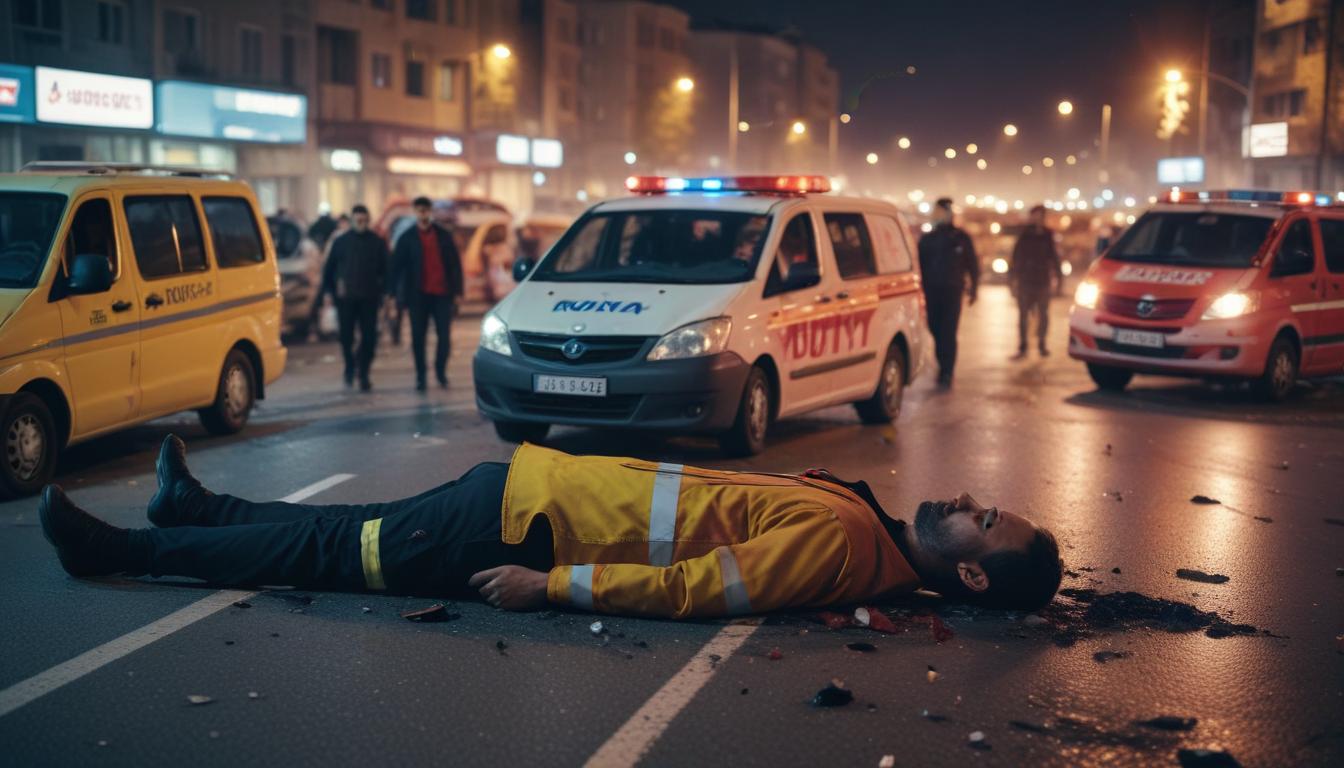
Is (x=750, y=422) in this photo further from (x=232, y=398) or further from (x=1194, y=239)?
(x=1194, y=239)

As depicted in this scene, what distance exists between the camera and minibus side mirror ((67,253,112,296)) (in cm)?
949

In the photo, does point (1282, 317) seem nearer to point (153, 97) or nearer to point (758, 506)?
point (758, 506)

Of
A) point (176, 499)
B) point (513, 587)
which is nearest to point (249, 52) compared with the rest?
point (176, 499)

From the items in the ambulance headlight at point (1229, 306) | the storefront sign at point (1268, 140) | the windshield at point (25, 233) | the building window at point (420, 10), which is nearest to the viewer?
the windshield at point (25, 233)

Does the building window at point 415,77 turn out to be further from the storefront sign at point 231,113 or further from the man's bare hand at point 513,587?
the man's bare hand at point 513,587

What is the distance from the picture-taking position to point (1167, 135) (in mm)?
95625

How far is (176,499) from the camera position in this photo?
6.30m

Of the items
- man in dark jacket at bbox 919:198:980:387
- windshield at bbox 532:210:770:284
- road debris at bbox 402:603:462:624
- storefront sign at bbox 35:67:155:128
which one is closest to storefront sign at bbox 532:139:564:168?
storefront sign at bbox 35:67:155:128

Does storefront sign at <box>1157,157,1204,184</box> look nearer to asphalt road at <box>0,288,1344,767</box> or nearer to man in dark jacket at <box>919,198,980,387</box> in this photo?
man in dark jacket at <box>919,198,980,387</box>

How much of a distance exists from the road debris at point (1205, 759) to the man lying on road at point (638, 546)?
3.71 feet

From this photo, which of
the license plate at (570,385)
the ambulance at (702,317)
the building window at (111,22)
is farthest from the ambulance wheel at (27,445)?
the building window at (111,22)

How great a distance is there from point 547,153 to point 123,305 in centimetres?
6090

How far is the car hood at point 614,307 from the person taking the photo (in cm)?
1028

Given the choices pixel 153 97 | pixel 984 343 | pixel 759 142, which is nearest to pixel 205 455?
pixel 984 343
